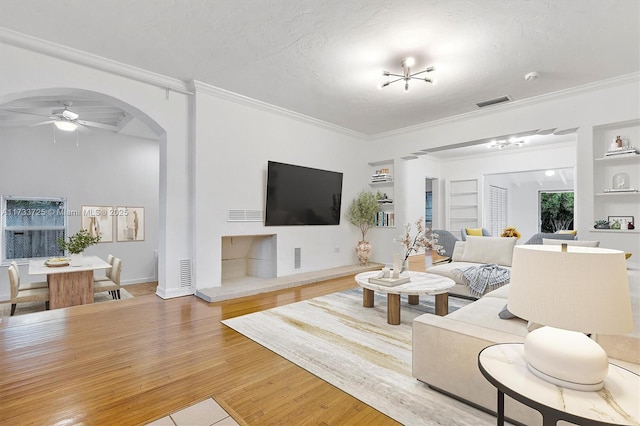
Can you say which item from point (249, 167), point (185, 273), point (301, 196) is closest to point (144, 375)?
point (185, 273)

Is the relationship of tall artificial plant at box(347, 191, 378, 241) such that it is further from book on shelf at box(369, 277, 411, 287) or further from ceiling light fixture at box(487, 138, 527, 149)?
book on shelf at box(369, 277, 411, 287)

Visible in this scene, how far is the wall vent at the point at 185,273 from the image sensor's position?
14.6 feet

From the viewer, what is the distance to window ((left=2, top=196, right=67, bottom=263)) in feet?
18.8

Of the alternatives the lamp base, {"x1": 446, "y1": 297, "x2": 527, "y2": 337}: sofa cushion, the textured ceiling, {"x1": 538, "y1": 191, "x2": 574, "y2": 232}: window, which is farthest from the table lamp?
{"x1": 538, "y1": 191, "x2": 574, "y2": 232}: window

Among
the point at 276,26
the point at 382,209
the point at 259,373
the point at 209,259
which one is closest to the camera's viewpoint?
the point at 259,373

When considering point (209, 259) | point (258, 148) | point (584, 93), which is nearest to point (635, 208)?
point (584, 93)

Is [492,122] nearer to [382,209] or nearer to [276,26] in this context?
[382,209]

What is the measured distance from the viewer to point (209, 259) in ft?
15.0

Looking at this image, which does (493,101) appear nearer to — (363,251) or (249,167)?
(363,251)

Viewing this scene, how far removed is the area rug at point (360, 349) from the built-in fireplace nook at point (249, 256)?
1.57 m

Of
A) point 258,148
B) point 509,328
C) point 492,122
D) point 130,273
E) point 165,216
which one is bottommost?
point 130,273

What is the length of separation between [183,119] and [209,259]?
210cm

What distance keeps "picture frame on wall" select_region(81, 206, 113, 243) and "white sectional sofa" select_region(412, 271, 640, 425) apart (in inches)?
270

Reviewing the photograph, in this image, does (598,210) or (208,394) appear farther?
(598,210)
